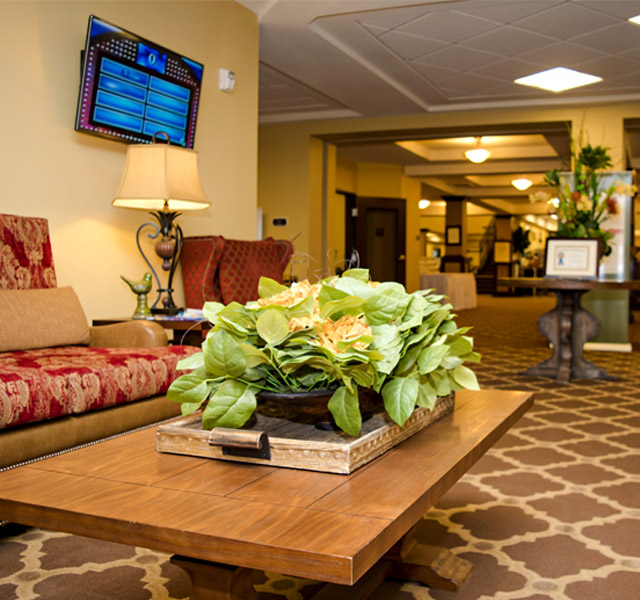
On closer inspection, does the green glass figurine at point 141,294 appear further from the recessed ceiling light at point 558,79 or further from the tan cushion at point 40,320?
the recessed ceiling light at point 558,79

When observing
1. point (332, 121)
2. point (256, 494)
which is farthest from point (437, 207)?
point (256, 494)

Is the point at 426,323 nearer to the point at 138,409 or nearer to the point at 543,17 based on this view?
the point at 138,409

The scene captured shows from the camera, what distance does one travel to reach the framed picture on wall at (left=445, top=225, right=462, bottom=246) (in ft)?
52.1

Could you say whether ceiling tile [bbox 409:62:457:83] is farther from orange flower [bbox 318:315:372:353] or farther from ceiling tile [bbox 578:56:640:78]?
orange flower [bbox 318:315:372:353]

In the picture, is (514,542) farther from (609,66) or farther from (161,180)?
(609,66)

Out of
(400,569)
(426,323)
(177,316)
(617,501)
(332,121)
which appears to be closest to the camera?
(426,323)

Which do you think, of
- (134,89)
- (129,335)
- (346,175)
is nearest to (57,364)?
(129,335)

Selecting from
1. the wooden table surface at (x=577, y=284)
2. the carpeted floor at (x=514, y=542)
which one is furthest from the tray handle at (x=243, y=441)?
the wooden table surface at (x=577, y=284)

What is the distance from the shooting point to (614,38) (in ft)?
18.5

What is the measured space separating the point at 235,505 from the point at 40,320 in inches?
83.9

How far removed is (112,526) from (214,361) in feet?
1.31

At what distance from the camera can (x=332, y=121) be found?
8.63 m

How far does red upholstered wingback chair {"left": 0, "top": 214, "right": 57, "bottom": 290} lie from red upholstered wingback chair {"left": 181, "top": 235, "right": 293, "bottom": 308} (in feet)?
3.61

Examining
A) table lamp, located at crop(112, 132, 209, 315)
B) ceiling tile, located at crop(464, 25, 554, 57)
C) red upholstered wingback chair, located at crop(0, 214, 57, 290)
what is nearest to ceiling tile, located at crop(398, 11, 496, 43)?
ceiling tile, located at crop(464, 25, 554, 57)
